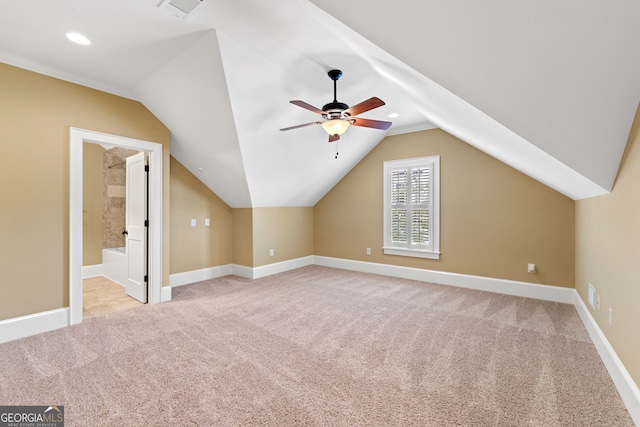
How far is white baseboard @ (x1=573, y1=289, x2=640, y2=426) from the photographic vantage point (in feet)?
5.97

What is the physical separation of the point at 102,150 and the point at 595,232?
822 cm

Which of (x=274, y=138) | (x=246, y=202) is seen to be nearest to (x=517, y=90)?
(x=274, y=138)

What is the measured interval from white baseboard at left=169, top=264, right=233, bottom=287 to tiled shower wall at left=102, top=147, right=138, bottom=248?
6.73 feet

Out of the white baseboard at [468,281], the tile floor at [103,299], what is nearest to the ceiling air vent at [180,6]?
the tile floor at [103,299]

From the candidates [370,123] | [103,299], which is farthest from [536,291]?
[103,299]

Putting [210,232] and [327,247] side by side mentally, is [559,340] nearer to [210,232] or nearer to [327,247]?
[327,247]

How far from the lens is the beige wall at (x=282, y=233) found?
5.57 m

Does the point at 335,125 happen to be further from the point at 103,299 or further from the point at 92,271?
the point at 92,271

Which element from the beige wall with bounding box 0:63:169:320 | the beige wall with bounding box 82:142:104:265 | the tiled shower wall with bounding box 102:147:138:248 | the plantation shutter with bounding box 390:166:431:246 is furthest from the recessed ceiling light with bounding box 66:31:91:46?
the plantation shutter with bounding box 390:166:431:246

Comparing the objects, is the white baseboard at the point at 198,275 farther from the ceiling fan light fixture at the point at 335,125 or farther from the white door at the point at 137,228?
the ceiling fan light fixture at the point at 335,125

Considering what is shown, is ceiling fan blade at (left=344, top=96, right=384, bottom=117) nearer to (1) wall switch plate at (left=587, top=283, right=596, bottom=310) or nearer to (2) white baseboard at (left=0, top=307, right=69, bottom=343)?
(1) wall switch plate at (left=587, top=283, right=596, bottom=310)

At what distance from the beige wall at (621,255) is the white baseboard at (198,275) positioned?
5495 mm

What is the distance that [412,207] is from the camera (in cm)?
548

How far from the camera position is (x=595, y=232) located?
9.57 ft
